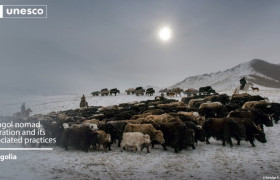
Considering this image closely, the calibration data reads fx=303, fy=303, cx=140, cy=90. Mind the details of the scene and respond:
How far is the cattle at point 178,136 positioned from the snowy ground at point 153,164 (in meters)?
0.23

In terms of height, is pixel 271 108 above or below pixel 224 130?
above

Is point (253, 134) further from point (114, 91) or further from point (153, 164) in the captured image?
point (114, 91)

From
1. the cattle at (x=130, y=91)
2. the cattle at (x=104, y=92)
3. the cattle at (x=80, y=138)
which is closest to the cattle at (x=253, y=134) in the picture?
the cattle at (x=80, y=138)

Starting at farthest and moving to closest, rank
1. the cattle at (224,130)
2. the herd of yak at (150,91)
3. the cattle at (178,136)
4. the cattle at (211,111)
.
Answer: the herd of yak at (150,91)
the cattle at (211,111)
the cattle at (224,130)
the cattle at (178,136)

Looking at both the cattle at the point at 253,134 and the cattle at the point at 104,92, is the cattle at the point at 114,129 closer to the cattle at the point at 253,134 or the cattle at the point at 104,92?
the cattle at the point at 253,134

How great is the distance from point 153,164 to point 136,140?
1.66 m

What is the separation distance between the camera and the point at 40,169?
28.3ft

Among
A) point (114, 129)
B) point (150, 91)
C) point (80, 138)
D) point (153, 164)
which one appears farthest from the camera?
point (150, 91)

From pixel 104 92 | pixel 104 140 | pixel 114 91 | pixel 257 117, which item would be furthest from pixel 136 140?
pixel 104 92

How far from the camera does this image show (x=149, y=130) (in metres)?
11.0

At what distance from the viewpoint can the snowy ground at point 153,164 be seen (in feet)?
26.1

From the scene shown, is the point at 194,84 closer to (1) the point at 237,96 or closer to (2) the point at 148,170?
(1) the point at 237,96

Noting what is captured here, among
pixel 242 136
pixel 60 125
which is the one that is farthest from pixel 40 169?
pixel 242 136

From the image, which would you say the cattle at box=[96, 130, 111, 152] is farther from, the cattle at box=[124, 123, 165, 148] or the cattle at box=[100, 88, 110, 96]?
the cattle at box=[100, 88, 110, 96]
